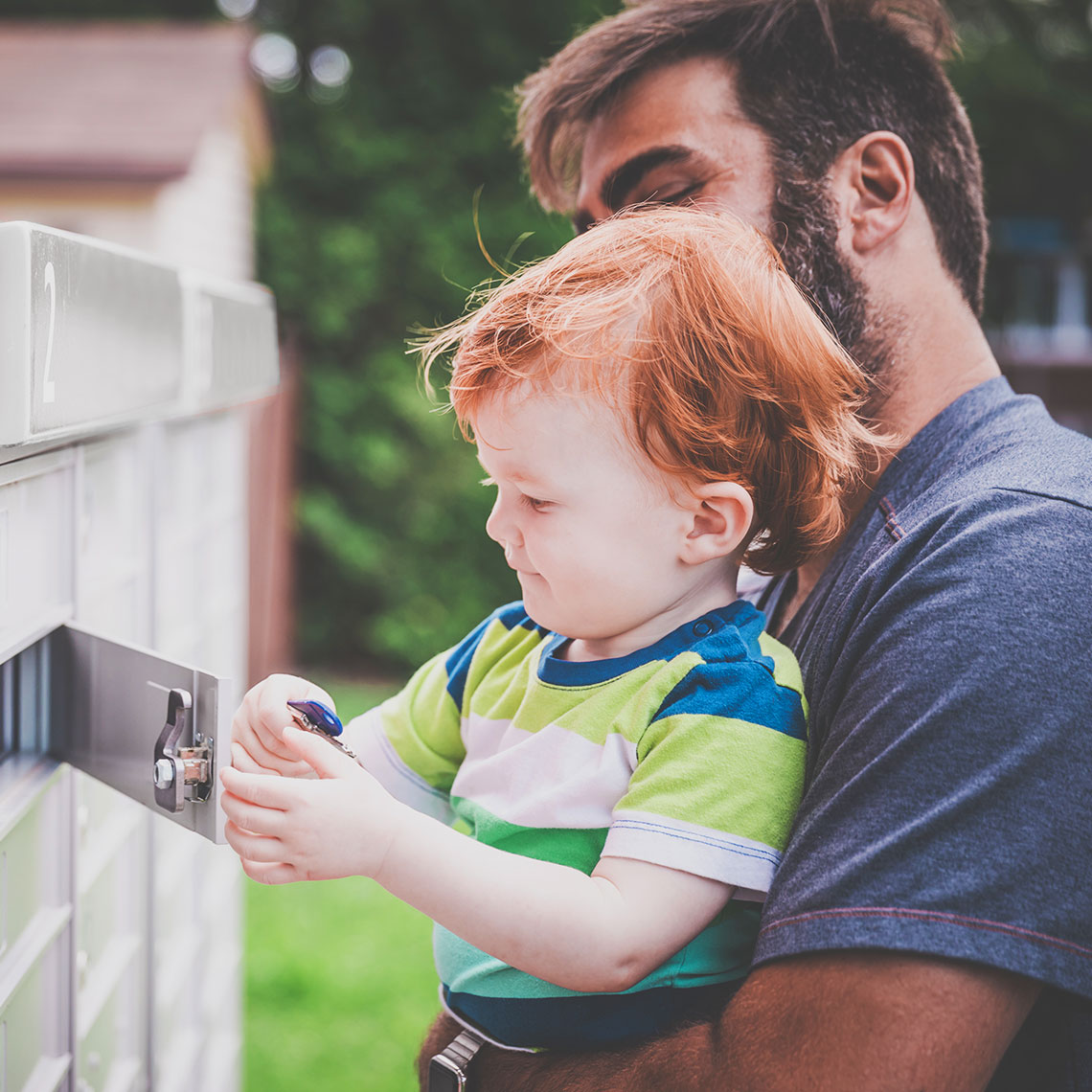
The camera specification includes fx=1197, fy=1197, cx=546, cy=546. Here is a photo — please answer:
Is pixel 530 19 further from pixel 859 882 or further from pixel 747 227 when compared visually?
pixel 859 882

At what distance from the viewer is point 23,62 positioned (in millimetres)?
8664

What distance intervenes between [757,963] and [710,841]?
130 millimetres

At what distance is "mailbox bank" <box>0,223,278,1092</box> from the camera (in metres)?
1.16

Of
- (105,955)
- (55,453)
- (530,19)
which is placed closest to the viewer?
(55,453)

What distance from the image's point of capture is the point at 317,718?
1.20m

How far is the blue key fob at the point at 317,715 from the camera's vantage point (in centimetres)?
120

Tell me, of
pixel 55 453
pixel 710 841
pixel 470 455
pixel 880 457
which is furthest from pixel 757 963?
pixel 470 455

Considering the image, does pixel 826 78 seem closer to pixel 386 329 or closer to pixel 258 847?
pixel 258 847

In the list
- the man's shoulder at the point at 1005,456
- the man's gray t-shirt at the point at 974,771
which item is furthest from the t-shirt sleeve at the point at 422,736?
the man's shoulder at the point at 1005,456

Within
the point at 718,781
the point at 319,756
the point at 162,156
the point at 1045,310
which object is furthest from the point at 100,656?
the point at 1045,310

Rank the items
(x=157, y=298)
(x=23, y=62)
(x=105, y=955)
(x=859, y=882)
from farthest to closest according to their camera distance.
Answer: (x=23, y=62) → (x=105, y=955) → (x=157, y=298) → (x=859, y=882)

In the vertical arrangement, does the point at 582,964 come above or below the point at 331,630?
above

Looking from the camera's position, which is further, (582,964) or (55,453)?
(55,453)

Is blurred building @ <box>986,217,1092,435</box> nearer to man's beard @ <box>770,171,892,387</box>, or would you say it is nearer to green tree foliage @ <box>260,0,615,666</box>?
green tree foliage @ <box>260,0,615,666</box>
